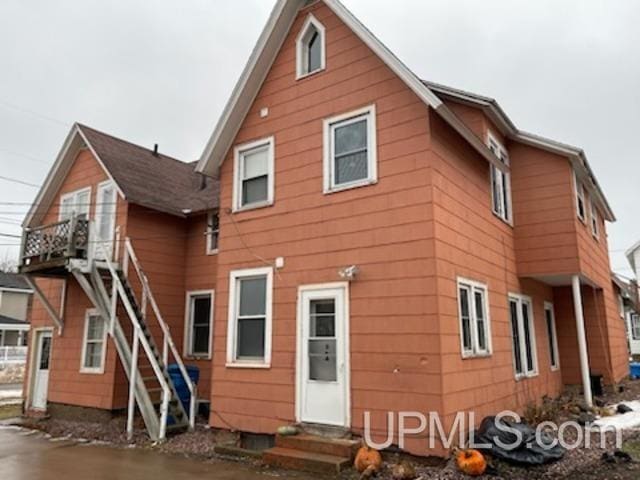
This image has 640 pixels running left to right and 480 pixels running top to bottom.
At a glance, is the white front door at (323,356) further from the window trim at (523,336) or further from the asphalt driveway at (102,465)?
the window trim at (523,336)

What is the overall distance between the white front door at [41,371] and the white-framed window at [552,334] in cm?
1423

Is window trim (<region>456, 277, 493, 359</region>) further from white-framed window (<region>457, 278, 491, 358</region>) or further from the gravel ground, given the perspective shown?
the gravel ground

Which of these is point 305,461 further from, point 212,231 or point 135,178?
point 135,178

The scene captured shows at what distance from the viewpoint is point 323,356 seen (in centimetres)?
805

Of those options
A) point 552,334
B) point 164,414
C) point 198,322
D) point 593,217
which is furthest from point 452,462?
point 593,217

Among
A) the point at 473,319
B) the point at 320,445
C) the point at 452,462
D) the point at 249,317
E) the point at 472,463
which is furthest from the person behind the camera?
the point at 249,317

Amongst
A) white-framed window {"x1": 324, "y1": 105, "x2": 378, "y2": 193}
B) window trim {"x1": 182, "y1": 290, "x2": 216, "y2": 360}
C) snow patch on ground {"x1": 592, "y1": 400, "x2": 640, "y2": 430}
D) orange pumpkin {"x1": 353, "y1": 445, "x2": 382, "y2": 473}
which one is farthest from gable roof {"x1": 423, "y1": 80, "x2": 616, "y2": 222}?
window trim {"x1": 182, "y1": 290, "x2": 216, "y2": 360}

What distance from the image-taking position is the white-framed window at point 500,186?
403 inches

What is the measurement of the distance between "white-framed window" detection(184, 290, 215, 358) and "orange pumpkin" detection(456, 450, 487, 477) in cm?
829

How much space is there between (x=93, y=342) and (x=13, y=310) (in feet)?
107

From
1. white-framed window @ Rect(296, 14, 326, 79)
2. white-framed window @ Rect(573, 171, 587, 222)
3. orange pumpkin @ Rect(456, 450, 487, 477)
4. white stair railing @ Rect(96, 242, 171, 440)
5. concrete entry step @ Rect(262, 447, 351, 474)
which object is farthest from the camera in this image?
white-framed window @ Rect(573, 171, 587, 222)

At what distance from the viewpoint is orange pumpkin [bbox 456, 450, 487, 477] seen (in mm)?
6168

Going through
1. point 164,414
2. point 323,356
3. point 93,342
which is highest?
point 93,342

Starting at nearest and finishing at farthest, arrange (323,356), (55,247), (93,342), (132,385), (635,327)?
(323,356)
(132,385)
(55,247)
(93,342)
(635,327)
